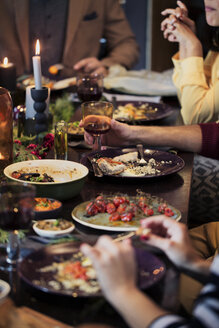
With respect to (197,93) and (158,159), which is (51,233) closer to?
(158,159)

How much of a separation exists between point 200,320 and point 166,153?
3.48 ft

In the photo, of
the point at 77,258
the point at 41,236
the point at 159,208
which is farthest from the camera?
the point at 159,208

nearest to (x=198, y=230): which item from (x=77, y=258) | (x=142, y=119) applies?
(x=142, y=119)

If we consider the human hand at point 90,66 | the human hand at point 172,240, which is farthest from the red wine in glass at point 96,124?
the human hand at point 90,66

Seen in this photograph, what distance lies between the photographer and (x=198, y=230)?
1.85 m

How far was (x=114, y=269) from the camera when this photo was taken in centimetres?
90

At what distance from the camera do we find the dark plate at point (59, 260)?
0.98 metres

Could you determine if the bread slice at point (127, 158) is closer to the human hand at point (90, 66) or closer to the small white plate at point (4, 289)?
the small white plate at point (4, 289)

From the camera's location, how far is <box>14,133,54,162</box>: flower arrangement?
1729 mm

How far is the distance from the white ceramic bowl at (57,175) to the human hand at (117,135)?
1.20 ft

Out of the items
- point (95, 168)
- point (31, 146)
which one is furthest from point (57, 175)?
point (31, 146)

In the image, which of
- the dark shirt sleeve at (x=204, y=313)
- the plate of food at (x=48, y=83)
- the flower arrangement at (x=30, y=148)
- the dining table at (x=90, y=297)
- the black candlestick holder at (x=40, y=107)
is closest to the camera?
the dark shirt sleeve at (x=204, y=313)

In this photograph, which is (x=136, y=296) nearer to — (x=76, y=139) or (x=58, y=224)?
(x=58, y=224)

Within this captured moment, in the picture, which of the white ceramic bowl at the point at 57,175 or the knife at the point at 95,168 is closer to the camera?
the white ceramic bowl at the point at 57,175
